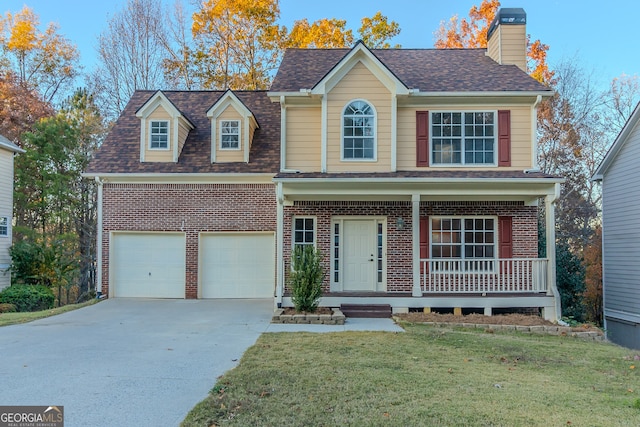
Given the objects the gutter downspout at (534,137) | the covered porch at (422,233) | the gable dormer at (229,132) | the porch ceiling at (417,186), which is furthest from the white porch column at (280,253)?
the gutter downspout at (534,137)

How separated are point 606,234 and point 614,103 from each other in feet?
33.8

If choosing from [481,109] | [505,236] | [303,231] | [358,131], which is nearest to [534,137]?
[481,109]

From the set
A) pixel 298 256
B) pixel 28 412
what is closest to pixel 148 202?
pixel 298 256

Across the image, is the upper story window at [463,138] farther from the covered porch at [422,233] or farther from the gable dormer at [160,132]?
the gable dormer at [160,132]

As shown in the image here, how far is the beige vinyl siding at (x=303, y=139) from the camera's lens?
12.1 m

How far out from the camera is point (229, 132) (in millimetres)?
13656

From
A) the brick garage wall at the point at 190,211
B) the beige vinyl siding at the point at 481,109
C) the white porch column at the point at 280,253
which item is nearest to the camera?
the white porch column at the point at 280,253

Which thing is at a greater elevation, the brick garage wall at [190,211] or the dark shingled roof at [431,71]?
the dark shingled roof at [431,71]

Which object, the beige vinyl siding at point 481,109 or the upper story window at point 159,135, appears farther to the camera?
the upper story window at point 159,135

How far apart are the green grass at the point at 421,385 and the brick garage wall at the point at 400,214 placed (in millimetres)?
4406

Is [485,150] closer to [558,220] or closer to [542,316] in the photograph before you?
[542,316]

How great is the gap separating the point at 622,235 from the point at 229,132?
12.3m

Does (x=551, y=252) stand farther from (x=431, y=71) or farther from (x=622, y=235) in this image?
(x=431, y=71)

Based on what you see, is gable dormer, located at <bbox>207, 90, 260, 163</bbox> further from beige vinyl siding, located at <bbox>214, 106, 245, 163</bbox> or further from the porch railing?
the porch railing
